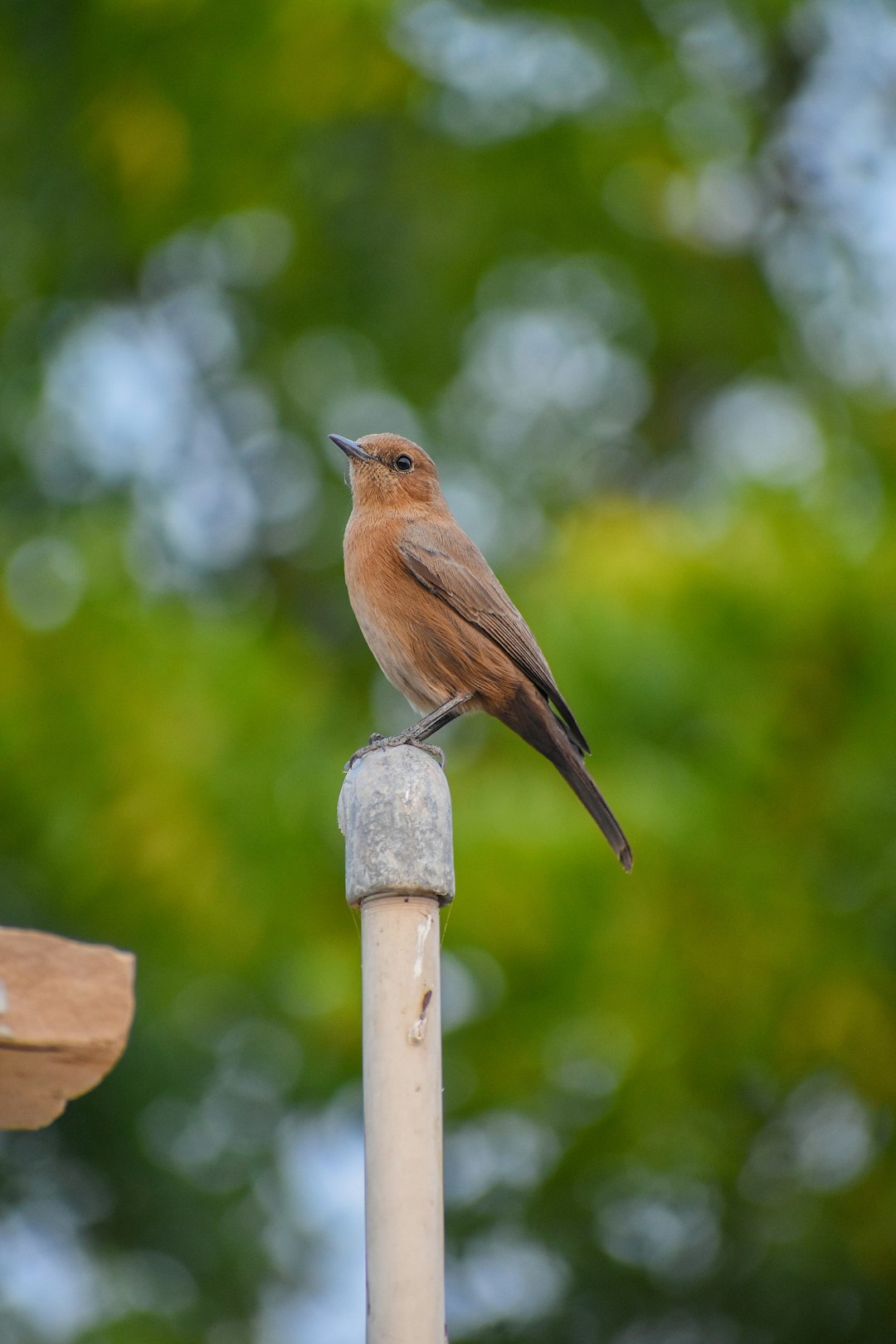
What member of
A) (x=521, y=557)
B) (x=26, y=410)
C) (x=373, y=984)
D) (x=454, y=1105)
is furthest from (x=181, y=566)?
(x=373, y=984)

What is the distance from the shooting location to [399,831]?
344cm

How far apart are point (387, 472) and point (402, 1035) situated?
3.54m

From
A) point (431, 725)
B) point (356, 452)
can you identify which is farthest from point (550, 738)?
point (356, 452)

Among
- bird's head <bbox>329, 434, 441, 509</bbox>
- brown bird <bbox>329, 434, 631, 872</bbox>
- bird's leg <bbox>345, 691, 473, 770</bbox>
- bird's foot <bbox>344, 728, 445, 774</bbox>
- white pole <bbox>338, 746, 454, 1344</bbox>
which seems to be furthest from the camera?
bird's head <bbox>329, 434, 441, 509</bbox>

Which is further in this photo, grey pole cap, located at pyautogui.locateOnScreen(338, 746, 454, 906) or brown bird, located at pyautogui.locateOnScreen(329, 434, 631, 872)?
brown bird, located at pyautogui.locateOnScreen(329, 434, 631, 872)

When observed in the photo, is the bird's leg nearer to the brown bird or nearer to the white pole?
the brown bird

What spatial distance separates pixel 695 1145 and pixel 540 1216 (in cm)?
79

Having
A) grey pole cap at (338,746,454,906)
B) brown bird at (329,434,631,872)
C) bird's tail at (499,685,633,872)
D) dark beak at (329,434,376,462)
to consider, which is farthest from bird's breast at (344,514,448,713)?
grey pole cap at (338,746,454,906)

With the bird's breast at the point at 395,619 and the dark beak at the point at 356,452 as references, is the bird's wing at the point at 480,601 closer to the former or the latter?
the bird's breast at the point at 395,619

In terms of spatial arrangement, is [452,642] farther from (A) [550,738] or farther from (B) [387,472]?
(B) [387,472]

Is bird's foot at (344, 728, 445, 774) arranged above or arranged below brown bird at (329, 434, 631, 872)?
below

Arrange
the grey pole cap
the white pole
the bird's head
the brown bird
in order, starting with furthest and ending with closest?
1. the bird's head
2. the brown bird
3. the grey pole cap
4. the white pole

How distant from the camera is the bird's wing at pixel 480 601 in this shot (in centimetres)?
570

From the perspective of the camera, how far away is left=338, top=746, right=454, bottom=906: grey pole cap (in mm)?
3393
